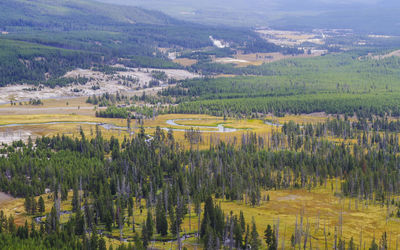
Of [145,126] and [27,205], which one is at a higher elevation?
[145,126]

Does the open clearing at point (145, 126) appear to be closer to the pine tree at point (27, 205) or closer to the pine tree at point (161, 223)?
the pine tree at point (27, 205)

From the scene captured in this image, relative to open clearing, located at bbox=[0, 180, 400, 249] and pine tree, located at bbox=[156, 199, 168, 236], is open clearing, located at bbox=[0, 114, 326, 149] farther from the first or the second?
pine tree, located at bbox=[156, 199, 168, 236]

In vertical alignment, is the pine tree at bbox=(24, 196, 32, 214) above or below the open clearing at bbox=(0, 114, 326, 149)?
below

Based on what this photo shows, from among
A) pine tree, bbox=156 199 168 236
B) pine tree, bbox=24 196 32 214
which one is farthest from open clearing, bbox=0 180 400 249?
pine tree, bbox=156 199 168 236

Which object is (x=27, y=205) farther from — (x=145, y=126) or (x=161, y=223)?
(x=145, y=126)

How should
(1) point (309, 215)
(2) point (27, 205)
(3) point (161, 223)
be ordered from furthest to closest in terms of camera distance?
(2) point (27, 205) → (1) point (309, 215) → (3) point (161, 223)

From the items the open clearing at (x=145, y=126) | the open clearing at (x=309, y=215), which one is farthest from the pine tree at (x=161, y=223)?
the open clearing at (x=145, y=126)

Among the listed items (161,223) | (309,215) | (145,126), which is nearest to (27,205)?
(161,223)

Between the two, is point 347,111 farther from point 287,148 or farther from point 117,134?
point 117,134

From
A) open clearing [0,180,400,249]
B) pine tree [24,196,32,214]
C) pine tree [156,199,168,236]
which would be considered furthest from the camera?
pine tree [24,196,32,214]

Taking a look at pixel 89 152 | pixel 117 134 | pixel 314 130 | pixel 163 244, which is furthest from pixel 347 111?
pixel 163 244

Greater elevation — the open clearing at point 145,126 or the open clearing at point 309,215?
the open clearing at point 145,126
